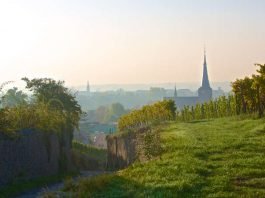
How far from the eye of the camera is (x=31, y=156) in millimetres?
24625

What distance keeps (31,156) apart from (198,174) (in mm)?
12872

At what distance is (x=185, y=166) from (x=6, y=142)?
9.74m

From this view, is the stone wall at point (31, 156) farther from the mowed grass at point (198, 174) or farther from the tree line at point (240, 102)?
the tree line at point (240, 102)

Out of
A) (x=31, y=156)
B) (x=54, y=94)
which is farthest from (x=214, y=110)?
(x=31, y=156)

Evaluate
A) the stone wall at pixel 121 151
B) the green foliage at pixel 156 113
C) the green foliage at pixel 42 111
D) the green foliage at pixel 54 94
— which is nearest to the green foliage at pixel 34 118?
the green foliage at pixel 42 111

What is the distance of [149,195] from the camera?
1171 centimetres

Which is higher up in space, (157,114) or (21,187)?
(157,114)

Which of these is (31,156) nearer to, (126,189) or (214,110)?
(126,189)

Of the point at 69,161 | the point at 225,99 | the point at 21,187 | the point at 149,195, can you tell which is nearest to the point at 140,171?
the point at 149,195

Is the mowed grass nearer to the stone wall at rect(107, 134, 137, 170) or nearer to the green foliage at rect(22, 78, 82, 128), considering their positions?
the stone wall at rect(107, 134, 137, 170)

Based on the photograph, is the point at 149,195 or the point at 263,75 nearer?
the point at 149,195

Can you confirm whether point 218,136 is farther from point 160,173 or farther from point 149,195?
point 149,195

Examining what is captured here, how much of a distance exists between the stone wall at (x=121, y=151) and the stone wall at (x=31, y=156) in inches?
118

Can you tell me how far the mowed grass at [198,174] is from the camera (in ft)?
38.9
